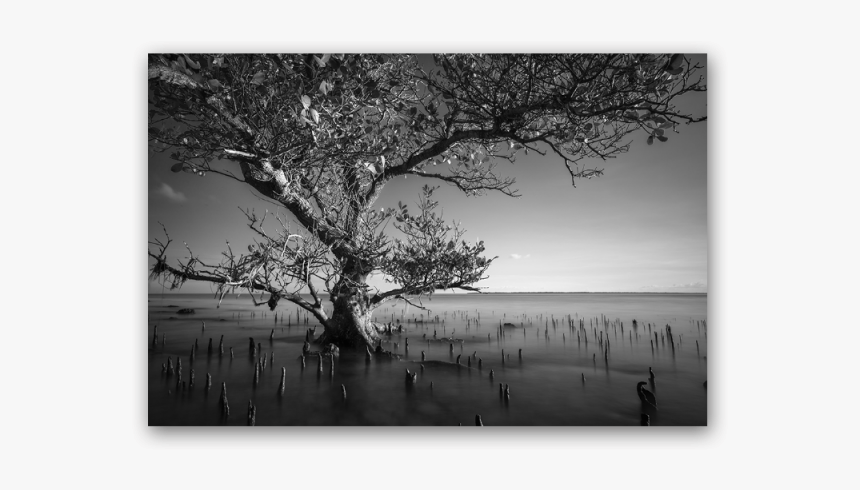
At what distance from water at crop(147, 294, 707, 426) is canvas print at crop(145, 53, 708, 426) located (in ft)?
0.07

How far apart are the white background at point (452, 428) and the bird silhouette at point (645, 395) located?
0.24 meters

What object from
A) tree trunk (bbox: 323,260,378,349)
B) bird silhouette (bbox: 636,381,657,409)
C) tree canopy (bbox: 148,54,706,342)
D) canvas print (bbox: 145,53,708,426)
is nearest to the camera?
tree canopy (bbox: 148,54,706,342)

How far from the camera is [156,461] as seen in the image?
10.9 feet

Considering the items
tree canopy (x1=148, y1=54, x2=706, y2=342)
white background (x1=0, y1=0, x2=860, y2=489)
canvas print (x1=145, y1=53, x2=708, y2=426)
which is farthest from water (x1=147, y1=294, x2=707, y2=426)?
tree canopy (x1=148, y1=54, x2=706, y2=342)

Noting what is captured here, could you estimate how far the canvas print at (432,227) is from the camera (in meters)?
2.92

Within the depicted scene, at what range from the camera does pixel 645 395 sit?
345 cm

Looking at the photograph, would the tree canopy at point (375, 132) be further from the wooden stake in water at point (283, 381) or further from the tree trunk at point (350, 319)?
the wooden stake in water at point (283, 381)

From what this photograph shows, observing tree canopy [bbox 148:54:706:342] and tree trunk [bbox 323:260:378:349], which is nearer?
tree canopy [bbox 148:54:706:342]

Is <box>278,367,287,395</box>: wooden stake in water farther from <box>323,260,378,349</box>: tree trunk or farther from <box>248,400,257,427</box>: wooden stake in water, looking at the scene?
<box>323,260,378,349</box>: tree trunk

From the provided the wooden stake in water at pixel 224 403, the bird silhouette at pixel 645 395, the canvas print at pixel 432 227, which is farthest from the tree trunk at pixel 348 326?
the bird silhouette at pixel 645 395

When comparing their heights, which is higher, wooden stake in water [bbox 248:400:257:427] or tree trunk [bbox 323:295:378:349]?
tree trunk [bbox 323:295:378:349]

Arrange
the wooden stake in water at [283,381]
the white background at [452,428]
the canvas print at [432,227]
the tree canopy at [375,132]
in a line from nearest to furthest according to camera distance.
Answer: the tree canopy at [375,132]
the canvas print at [432,227]
the white background at [452,428]
the wooden stake in water at [283,381]

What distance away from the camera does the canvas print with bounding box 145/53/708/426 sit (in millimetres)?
2924
